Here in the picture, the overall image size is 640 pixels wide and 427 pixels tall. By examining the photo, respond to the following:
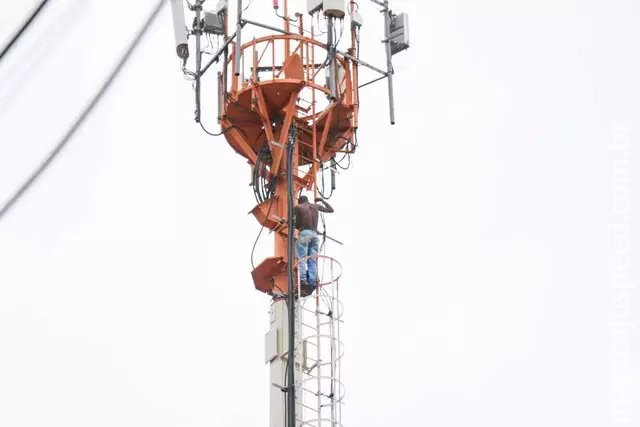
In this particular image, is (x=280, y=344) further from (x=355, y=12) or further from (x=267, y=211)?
(x=355, y=12)

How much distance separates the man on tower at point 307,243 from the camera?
1991 cm

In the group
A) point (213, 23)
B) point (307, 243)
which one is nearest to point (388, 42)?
point (213, 23)

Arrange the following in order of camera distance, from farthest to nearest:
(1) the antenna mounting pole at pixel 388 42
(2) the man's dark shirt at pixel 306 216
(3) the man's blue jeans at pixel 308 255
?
(1) the antenna mounting pole at pixel 388 42
(2) the man's dark shirt at pixel 306 216
(3) the man's blue jeans at pixel 308 255

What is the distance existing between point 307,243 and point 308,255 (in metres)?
0.21

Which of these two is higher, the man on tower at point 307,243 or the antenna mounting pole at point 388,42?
the antenna mounting pole at point 388,42

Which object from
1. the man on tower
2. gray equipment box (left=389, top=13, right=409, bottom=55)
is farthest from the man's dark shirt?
gray equipment box (left=389, top=13, right=409, bottom=55)

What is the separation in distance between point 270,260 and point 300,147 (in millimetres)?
2626

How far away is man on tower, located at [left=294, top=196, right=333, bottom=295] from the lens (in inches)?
784

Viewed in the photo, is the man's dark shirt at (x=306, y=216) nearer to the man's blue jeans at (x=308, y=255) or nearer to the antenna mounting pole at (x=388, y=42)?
the man's blue jeans at (x=308, y=255)

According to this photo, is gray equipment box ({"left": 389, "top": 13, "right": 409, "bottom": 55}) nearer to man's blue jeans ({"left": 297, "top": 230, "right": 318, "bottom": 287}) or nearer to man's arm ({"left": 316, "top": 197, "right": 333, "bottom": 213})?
man's arm ({"left": 316, "top": 197, "right": 333, "bottom": 213})

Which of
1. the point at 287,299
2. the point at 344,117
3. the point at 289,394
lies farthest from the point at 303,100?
the point at 289,394

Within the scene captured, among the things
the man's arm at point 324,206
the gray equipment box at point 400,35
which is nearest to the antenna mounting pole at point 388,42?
the gray equipment box at point 400,35

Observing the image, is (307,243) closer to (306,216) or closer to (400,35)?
(306,216)

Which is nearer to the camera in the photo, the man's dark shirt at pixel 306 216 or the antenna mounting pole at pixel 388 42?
the man's dark shirt at pixel 306 216
